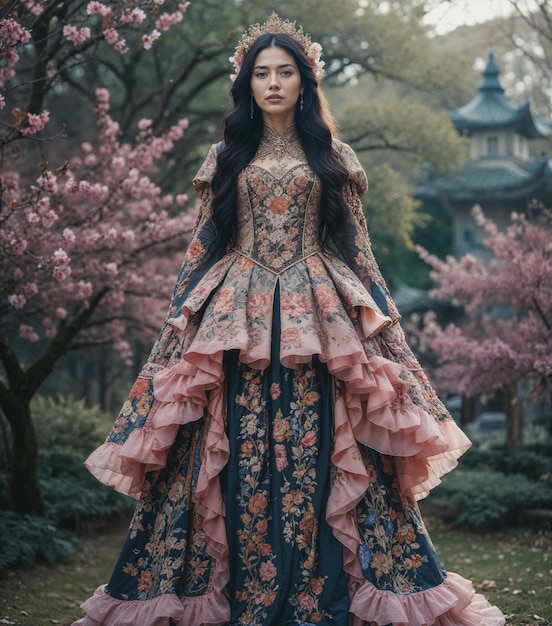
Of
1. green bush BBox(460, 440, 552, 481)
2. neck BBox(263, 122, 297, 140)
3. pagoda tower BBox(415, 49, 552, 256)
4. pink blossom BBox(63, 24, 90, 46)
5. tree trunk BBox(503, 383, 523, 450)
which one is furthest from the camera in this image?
pagoda tower BBox(415, 49, 552, 256)

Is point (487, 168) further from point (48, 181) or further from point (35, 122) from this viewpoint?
point (48, 181)

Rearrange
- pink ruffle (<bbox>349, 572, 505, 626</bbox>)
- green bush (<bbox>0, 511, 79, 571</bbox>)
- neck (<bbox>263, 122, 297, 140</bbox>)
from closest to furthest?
pink ruffle (<bbox>349, 572, 505, 626</bbox>), neck (<bbox>263, 122, 297, 140</bbox>), green bush (<bbox>0, 511, 79, 571</bbox>)

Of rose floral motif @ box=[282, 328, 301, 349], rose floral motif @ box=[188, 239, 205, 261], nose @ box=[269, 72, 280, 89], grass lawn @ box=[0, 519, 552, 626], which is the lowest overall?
grass lawn @ box=[0, 519, 552, 626]

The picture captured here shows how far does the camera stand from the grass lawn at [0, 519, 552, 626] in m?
3.67

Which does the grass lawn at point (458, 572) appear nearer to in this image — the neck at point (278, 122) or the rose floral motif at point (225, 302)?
the rose floral motif at point (225, 302)

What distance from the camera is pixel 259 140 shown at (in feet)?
10.8

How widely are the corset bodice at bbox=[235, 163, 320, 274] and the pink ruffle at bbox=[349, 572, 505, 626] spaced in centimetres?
120

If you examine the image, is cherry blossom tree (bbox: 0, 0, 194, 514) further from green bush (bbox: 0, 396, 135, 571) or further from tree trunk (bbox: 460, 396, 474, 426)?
tree trunk (bbox: 460, 396, 474, 426)

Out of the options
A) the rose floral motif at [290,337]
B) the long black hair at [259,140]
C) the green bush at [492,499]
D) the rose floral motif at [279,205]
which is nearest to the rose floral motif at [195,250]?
the long black hair at [259,140]

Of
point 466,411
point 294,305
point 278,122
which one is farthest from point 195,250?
point 466,411

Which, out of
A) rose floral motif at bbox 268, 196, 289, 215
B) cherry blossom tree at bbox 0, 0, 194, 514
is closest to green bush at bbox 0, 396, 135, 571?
cherry blossom tree at bbox 0, 0, 194, 514

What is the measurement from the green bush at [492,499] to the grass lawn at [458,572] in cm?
14

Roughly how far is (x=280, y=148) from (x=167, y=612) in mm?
1722

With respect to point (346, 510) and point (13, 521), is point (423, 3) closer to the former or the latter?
point (13, 521)
